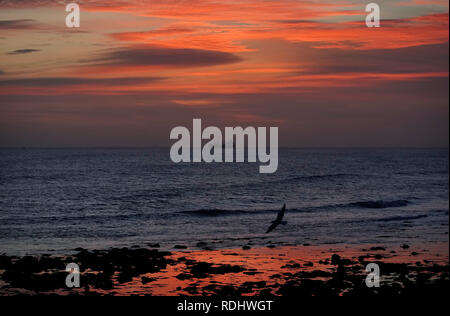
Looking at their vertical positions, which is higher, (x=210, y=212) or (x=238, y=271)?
(x=238, y=271)

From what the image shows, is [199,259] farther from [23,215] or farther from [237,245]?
[23,215]

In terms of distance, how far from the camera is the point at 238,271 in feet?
74.3

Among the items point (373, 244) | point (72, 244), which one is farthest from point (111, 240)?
point (373, 244)

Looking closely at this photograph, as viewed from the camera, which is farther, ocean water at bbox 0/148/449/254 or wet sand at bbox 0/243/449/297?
ocean water at bbox 0/148/449/254

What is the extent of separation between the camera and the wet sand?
19578mm

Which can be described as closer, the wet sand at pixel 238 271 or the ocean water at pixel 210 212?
the wet sand at pixel 238 271

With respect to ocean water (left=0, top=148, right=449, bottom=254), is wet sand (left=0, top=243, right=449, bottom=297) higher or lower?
higher

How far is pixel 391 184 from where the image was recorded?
76.8 meters

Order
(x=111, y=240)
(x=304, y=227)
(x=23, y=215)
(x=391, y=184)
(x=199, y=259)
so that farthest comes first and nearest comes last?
1. (x=391, y=184)
2. (x=23, y=215)
3. (x=304, y=227)
4. (x=111, y=240)
5. (x=199, y=259)

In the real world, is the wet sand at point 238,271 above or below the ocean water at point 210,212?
above

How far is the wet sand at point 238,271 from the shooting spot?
19.6 meters

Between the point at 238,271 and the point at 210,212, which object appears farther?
the point at 210,212

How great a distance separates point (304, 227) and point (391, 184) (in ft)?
142
